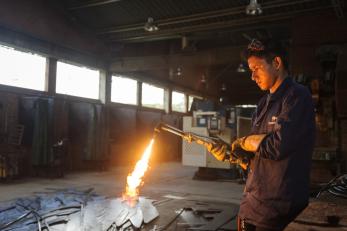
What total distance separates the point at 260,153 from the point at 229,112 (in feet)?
23.3

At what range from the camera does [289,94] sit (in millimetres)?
1777

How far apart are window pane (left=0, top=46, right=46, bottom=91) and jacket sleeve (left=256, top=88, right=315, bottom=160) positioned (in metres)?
7.78

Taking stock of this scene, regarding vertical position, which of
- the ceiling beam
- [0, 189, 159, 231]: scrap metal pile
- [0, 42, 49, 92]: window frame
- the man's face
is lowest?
[0, 189, 159, 231]: scrap metal pile

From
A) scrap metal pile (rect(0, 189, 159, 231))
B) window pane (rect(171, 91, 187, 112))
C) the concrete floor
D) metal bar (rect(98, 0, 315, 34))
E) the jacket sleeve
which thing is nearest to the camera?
the jacket sleeve

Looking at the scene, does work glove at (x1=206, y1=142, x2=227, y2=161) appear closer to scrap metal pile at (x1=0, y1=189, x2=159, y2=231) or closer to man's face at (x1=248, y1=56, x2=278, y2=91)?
man's face at (x1=248, y1=56, x2=278, y2=91)

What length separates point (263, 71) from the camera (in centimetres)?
192

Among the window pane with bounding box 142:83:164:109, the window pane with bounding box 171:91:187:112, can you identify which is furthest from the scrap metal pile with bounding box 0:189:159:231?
the window pane with bounding box 171:91:187:112

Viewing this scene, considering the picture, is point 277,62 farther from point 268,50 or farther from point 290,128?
point 290,128

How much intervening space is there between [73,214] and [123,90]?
7.78 metres

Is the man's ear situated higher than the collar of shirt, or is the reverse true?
the man's ear

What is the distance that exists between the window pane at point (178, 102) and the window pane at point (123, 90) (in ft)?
9.46

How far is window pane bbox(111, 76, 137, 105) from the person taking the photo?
11656 millimetres

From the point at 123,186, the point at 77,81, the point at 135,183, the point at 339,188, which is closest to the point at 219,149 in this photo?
the point at 339,188

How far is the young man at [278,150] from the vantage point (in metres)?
1.69
